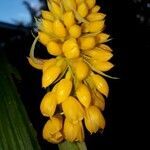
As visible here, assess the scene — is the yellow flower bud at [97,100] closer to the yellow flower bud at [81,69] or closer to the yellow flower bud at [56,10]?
the yellow flower bud at [81,69]

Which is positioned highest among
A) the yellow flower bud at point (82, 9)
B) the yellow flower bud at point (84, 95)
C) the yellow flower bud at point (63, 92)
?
the yellow flower bud at point (82, 9)

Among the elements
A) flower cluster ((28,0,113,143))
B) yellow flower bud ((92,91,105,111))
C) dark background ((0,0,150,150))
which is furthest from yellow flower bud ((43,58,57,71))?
dark background ((0,0,150,150))

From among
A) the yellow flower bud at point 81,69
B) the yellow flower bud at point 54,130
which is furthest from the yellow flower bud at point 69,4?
the yellow flower bud at point 54,130

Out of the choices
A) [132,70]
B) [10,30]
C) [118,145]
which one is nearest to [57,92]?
[118,145]

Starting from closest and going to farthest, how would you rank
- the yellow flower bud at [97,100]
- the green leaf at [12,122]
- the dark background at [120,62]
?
the green leaf at [12,122] → the yellow flower bud at [97,100] → the dark background at [120,62]

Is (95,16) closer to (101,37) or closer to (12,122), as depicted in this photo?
(101,37)

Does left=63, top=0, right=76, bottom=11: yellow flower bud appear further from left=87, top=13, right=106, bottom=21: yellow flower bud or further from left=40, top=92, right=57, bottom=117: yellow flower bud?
left=40, top=92, right=57, bottom=117: yellow flower bud
